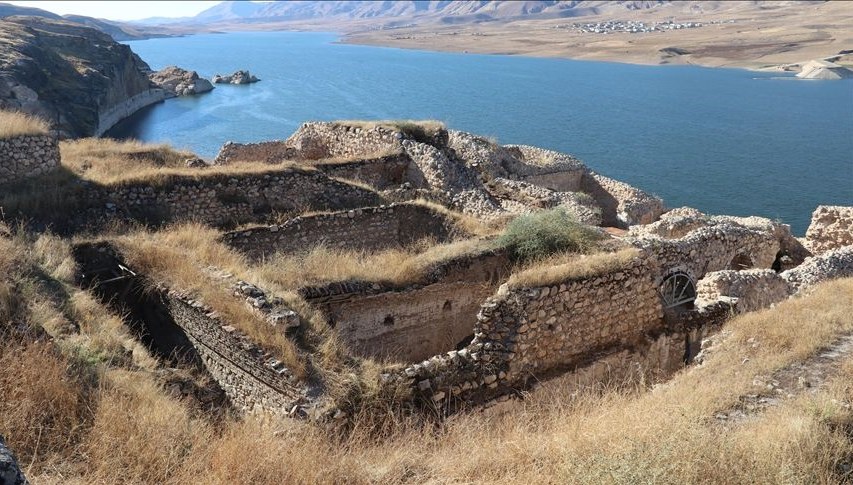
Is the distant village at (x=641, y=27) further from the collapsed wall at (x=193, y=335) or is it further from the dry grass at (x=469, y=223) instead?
the collapsed wall at (x=193, y=335)

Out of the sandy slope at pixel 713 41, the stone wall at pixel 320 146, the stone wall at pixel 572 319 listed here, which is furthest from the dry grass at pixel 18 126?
the sandy slope at pixel 713 41

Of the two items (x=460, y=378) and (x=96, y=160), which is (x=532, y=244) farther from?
(x=96, y=160)

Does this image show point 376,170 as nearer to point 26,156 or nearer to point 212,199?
point 212,199

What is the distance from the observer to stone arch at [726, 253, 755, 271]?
1559 cm

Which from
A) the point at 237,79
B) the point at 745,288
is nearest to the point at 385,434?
the point at 745,288

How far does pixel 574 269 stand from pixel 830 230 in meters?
12.3

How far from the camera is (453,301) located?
36.6ft

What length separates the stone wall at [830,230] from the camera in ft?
58.6

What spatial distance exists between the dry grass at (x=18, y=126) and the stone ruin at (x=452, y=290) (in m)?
2.11

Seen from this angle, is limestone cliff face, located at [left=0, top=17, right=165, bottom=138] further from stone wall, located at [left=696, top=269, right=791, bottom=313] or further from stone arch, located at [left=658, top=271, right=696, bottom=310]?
stone wall, located at [left=696, top=269, right=791, bottom=313]

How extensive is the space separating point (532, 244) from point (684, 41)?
139 metres

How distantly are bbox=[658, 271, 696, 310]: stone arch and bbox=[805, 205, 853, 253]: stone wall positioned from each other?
7515 mm

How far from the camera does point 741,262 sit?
1578cm

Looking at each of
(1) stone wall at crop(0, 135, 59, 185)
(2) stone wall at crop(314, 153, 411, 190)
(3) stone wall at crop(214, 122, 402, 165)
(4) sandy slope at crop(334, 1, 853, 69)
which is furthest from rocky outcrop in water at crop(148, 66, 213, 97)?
(1) stone wall at crop(0, 135, 59, 185)
